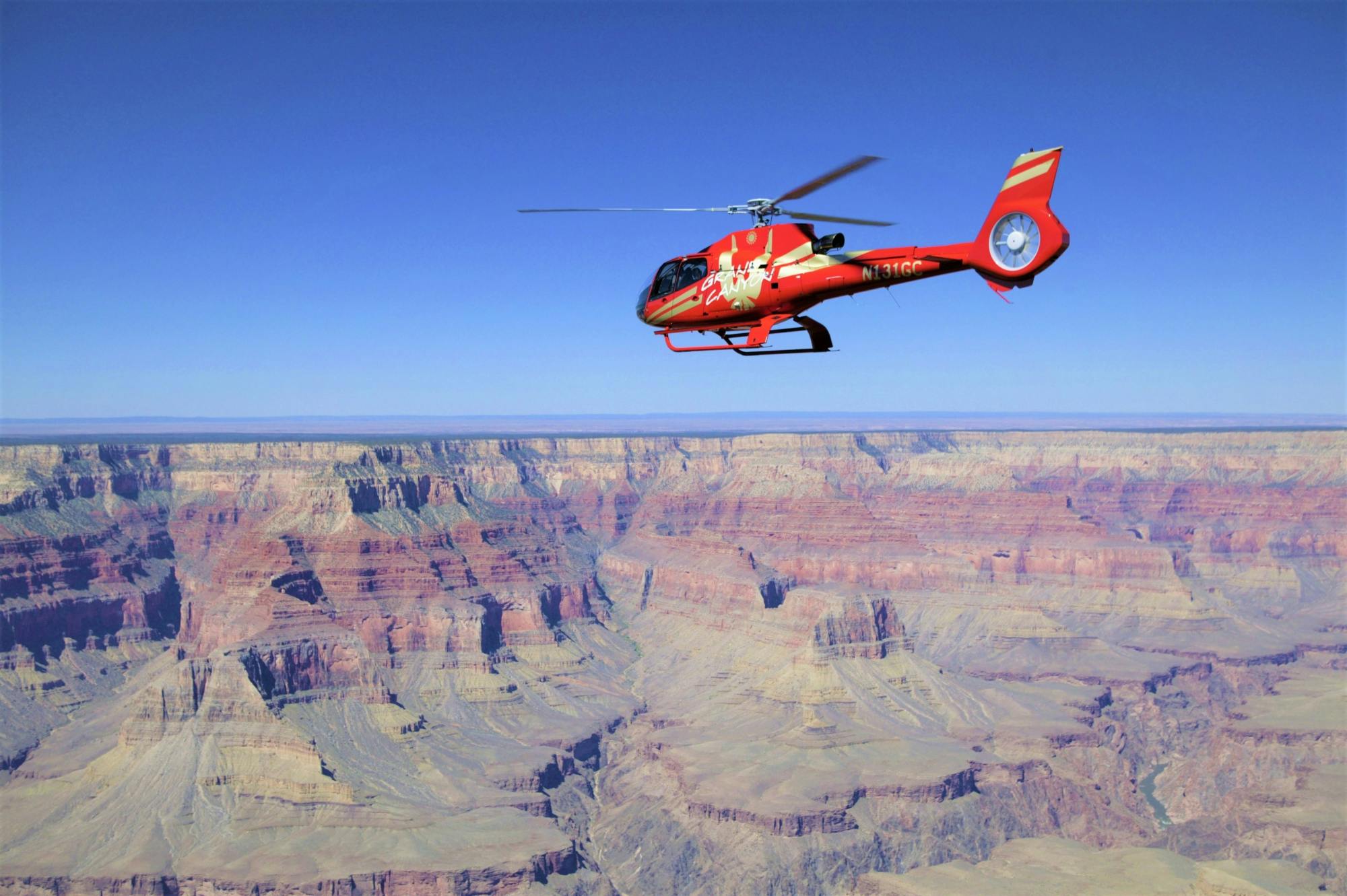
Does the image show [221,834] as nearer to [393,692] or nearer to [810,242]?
[393,692]

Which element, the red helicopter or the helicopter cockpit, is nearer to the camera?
the red helicopter

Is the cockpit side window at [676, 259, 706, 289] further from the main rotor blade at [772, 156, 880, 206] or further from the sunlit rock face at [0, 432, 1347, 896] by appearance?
the sunlit rock face at [0, 432, 1347, 896]

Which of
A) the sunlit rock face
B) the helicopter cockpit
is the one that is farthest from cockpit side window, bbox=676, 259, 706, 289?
the sunlit rock face

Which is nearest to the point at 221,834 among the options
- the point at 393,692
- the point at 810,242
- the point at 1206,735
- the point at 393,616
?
the point at 393,692

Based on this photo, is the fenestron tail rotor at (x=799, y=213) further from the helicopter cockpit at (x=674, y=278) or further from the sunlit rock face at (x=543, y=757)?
the sunlit rock face at (x=543, y=757)

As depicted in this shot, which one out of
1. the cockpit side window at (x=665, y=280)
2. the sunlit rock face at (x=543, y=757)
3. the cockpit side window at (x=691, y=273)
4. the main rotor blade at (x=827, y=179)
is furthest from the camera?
the sunlit rock face at (x=543, y=757)

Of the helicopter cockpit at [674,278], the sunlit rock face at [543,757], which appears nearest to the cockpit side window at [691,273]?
the helicopter cockpit at [674,278]
